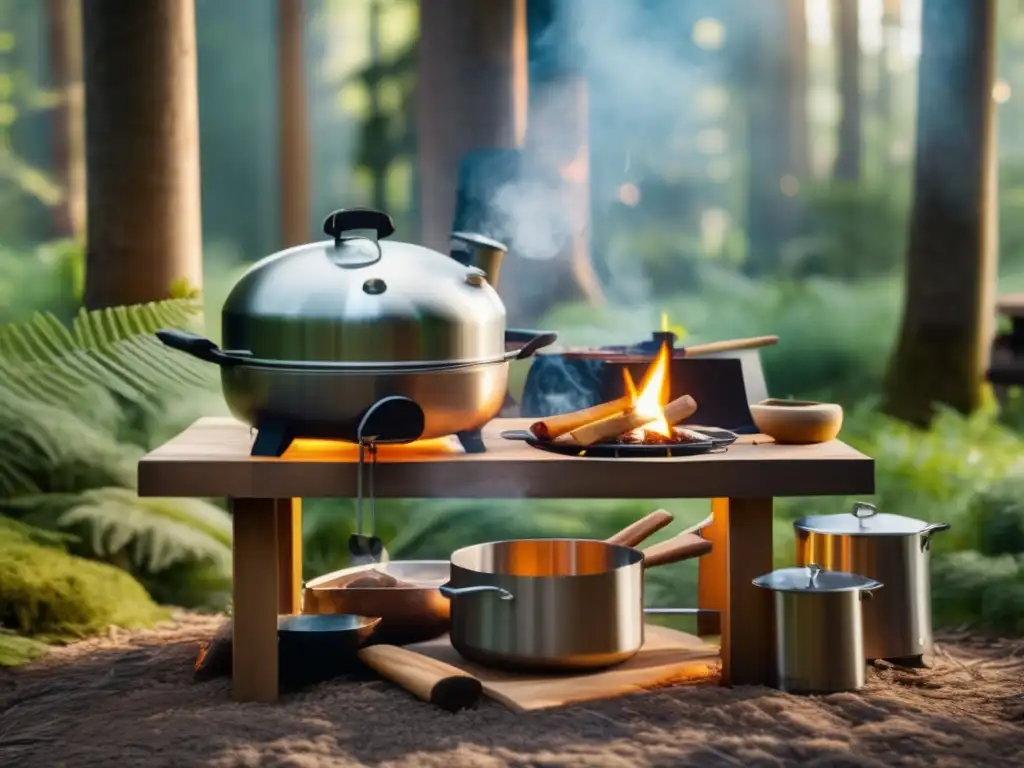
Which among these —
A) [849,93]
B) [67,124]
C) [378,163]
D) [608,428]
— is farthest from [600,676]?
[849,93]

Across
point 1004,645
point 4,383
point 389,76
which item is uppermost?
point 389,76

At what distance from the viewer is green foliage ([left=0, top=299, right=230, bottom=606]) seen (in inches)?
186

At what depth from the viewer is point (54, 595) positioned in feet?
14.7

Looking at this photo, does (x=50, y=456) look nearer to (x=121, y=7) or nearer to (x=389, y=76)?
(x=121, y=7)

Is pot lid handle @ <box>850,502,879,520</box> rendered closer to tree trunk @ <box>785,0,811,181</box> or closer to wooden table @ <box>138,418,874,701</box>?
wooden table @ <box>138,418,874,701</box>

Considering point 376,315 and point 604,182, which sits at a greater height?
point 604,182

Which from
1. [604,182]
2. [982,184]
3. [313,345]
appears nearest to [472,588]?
[313,345]

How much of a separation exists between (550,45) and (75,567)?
3724 millimetres

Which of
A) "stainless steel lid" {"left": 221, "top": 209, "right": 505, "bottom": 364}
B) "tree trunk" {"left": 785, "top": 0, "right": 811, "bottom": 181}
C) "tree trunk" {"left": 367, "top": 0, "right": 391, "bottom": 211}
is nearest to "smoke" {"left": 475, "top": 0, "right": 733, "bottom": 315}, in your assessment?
"tree trunk" {"left": 785, "top": 0, "right": 811, "bottom": 181}

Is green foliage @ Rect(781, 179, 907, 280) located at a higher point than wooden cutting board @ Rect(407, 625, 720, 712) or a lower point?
higher

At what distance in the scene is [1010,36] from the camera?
20953mm

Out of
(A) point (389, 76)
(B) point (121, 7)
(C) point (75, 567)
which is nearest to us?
(C) point (75, 567)

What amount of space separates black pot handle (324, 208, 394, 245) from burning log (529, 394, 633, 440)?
0.69 m

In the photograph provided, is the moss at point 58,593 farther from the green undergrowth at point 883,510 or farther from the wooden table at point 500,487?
the wooden table at point 500,487
